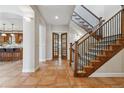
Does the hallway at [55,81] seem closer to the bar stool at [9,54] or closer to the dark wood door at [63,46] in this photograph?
the bar stool at [9,54]

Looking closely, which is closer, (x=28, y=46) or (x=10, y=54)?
(x=28, y=46)

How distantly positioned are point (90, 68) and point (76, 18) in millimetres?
5424

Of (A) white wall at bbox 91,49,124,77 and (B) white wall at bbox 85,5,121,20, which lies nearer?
(A) white wall at bbox 91,49,124,77

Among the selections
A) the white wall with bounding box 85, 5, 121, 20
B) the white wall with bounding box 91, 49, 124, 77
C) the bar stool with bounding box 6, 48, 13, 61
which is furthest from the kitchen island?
the white wall with bounding box 91, 49, 124, 77

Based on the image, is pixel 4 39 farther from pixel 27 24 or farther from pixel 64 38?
pixel 27 24

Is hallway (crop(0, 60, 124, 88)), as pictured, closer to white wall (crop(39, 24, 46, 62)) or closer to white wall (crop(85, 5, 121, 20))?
white wall (crop(85, 5, 121, 20))

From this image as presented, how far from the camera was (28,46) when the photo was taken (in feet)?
23.8

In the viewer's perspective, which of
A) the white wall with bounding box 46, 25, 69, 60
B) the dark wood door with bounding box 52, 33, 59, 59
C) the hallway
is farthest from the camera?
the dark wood door with bounding box 52, 33, 59, 59

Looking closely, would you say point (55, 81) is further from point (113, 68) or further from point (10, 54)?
point (10, 54)

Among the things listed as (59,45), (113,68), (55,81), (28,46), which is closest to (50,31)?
(59,45)

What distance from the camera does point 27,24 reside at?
7230 mm

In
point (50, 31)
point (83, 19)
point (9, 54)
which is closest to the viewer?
point (83, 19)

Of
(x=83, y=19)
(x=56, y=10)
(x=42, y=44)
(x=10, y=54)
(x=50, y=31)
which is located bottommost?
(x=10, y=54)

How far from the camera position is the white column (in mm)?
7203
